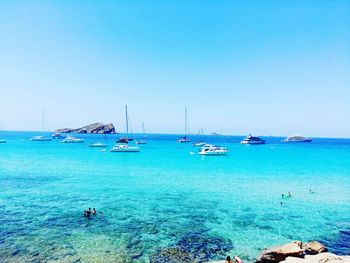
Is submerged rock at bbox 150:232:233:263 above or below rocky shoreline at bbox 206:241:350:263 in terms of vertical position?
below

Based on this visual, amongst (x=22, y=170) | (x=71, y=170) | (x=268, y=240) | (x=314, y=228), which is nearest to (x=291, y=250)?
(x=268, y=240)

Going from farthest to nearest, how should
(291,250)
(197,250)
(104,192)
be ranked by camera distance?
(104,192) → (197,250) → (291,250)

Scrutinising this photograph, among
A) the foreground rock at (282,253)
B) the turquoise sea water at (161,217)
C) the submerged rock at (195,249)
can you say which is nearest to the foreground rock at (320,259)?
the foreground rock at (282,253)

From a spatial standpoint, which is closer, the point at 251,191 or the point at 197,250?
the point at 197,250

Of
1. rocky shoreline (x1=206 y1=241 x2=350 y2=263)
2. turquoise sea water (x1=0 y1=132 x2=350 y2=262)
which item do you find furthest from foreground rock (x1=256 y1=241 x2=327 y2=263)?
turquoise sea water (x1=0 y1=132 x2=350 y2=262)

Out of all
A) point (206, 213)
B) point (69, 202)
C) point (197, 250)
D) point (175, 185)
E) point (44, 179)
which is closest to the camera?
point (197, 250)

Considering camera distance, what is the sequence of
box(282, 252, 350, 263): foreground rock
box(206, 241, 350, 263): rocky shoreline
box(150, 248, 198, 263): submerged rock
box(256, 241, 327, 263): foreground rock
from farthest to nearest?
box(150, 248, 198, 263): submerged rock < box(256, 241, 327, 263): foreground rock < box(206, 241, 350, 263): rocky shoreline < box(282, 252, 350, 263): foreground rock

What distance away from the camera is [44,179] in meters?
43.7

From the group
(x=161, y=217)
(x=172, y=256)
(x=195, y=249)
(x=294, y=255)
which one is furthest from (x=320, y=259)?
(x=161, y=217)

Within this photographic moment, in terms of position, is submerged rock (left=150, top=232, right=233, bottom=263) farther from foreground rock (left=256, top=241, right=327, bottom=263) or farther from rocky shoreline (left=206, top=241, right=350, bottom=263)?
foreground rock (left=256, top=241, right=327, bottom=263)

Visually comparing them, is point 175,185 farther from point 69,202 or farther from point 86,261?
point 86,261

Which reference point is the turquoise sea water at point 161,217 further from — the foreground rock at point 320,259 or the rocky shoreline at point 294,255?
the foreground rock at point 320,259

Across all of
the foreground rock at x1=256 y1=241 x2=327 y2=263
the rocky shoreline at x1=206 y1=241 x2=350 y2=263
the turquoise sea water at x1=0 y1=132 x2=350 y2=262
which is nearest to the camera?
the rocky shoreline at x1=206 y1=241 x2=350 y2=263

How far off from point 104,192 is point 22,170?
26765 mm
